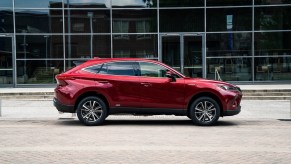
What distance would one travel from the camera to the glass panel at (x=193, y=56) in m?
25.0

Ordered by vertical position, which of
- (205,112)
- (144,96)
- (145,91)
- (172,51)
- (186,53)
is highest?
(172,51)

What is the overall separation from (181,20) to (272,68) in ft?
18.8

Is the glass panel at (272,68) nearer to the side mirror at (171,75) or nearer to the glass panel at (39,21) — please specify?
the glass panel at (39,21)

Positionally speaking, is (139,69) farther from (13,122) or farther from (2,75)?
(2,75)

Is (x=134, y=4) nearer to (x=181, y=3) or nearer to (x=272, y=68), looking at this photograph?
(x=181, y=3)

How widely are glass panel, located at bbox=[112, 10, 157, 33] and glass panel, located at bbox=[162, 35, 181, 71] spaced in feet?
3.17

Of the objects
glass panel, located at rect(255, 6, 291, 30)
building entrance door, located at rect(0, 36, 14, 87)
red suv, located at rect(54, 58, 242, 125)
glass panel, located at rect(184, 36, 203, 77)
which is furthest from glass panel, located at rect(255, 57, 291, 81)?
building entrance door, located at rect(0, 36, 14, 87)

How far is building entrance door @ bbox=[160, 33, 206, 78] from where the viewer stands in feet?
81.8

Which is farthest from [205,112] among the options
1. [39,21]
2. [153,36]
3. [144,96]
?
[39,21]

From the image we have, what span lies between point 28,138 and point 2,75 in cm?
1561

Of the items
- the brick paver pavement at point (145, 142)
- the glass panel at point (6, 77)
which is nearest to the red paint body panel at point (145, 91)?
the brick paver pavement at point (145, 142)

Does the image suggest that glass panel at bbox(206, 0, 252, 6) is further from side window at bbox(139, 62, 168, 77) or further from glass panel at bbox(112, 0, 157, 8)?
side window at bbox(139, 62, 168, 77)

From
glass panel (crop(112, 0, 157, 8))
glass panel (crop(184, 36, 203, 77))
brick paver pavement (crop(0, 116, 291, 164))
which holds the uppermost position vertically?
glass panel (crop(112, 0, 157, 8))

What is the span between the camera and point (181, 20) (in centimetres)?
2514
